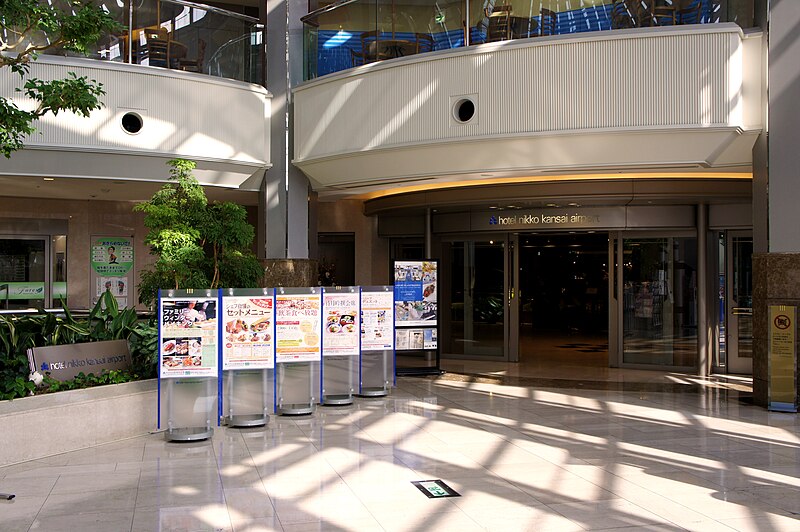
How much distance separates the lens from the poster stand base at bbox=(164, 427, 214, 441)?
8422 millimetres

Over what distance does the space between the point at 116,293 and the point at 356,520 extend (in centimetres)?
1319

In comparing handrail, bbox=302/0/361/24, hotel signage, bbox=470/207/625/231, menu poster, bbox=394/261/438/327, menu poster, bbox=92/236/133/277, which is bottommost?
menu poster, bbox=394/261/438/327

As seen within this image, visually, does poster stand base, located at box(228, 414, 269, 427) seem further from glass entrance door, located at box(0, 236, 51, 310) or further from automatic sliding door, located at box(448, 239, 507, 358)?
glass entrance door, located at box(0, 236, 51, 310)

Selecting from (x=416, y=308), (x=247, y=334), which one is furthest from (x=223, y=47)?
(x=247, y=334)

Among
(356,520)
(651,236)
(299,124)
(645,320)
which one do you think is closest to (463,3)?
(299,124)

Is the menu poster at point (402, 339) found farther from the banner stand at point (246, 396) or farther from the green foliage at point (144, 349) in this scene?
the green foliage at point (144, 349)

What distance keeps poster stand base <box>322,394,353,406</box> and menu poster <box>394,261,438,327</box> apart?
293 centimetres

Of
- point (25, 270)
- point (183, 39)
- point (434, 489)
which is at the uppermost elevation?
point (183, 39)

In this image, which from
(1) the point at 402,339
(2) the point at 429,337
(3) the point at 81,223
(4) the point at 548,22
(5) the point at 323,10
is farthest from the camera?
(3) the point at 81,223

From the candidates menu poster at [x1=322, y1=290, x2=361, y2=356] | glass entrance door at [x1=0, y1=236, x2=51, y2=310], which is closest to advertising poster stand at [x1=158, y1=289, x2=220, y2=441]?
menu poster at [x1=322, y1=290, x2=361, y2=356]

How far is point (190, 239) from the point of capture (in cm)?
994

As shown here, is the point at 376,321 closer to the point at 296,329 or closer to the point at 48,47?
the point at 296,329

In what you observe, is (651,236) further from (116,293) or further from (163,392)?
(116,293)

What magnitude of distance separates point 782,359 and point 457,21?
21.2ft
